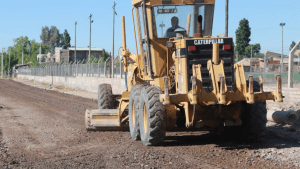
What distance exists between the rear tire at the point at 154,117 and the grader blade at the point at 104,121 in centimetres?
249

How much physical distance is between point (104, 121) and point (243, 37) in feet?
305

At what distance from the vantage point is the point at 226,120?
9516 millimetres

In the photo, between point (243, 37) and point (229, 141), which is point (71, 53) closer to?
point (243, 37)

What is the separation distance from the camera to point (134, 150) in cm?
934

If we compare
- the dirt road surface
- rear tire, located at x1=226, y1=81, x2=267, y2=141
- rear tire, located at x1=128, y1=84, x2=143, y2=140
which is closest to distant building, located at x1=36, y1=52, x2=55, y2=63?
the dirt road surface

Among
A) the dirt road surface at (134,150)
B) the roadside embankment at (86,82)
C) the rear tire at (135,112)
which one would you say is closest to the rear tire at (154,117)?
the dirt road surface at (134,150)

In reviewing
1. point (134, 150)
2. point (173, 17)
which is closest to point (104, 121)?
point (134, 150)

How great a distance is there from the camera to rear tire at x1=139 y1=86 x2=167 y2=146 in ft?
30.8

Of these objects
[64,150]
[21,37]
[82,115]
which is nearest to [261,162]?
[64,150]

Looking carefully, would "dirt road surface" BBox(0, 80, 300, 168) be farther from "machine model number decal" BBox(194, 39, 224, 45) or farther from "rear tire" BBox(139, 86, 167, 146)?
"machine model number decal" BBox(194, 39, 224, 45)

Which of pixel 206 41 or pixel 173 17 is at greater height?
pixel 173 17

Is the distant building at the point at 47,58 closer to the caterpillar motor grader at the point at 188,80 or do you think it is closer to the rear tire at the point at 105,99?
the rear tire at the point at 105,99

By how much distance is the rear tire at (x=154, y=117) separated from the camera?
9.38 metres

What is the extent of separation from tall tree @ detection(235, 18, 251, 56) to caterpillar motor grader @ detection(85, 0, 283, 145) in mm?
92197
